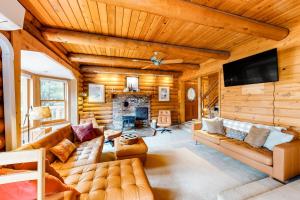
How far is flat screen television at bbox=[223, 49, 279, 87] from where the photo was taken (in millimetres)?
2893

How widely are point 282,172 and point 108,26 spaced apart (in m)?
3.77

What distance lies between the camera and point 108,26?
2633 mm

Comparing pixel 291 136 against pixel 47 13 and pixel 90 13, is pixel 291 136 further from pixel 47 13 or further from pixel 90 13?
pixel 47 13

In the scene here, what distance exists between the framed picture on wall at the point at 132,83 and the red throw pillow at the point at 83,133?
3187 mm

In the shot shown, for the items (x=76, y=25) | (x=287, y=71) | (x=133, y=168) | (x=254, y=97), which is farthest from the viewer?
(x=254, y=97)

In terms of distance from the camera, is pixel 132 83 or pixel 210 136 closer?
pixel 210 136

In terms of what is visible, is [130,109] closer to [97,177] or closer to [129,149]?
[129,149]

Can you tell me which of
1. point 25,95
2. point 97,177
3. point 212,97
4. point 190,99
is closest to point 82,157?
point 97,177

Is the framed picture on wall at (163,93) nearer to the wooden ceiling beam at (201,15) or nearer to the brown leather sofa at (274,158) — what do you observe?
the brown leather sofa at (274,158)

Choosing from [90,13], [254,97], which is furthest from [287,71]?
[90,13]

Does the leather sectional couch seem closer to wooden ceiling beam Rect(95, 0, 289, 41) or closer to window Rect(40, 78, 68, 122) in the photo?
wooden ceiling beam Rect(95, 0, 289, 41)

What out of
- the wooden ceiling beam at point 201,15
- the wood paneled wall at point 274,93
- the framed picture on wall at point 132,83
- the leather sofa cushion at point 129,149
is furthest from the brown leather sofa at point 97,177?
the framed picture on wall at point 132,83

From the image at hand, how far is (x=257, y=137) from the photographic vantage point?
2775 millimetres

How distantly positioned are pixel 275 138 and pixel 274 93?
3.31 feet
